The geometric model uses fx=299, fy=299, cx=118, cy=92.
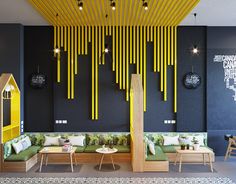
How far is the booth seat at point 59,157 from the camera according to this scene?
25.3ft

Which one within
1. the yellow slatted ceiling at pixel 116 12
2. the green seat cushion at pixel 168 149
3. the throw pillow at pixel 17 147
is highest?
the yellow slatted ceiling at pixel 116 12

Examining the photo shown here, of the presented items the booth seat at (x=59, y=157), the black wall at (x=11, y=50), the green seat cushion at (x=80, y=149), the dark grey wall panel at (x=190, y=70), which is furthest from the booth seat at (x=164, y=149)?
the black wall at (x=11, y=50)

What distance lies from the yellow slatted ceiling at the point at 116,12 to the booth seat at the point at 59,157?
3474 mm

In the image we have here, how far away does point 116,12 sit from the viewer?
26.3 feet

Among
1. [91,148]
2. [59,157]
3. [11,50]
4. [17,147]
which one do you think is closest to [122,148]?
[91,148]

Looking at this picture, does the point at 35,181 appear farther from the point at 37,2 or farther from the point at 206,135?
the point at 206,135

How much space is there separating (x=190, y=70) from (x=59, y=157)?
492 cm

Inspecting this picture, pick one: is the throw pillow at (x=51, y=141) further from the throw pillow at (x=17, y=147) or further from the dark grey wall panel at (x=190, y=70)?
the dark grey wall panel at (x=190, y=70)

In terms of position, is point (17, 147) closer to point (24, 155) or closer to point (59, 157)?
point (24, 155)

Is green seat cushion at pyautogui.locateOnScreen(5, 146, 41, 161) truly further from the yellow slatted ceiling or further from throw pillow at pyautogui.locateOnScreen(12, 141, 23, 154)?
the yellow slatted ceiling

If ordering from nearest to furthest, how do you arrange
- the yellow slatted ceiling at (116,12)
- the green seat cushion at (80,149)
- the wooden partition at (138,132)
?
1. the yellow slatted ceiling at (116,12)
2. the wooden partition at (138,132)
3. the green seat cushion at (80,149)

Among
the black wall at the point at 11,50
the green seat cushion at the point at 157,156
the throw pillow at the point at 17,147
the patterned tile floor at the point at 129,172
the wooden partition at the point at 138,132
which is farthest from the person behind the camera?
the black wall at the point at 11,50

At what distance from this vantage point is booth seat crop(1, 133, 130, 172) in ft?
25.3

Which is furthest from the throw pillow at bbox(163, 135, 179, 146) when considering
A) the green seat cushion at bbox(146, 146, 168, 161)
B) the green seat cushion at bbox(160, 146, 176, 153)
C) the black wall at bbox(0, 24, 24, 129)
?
the black wall at bbox(0, 24, 24, 129)
